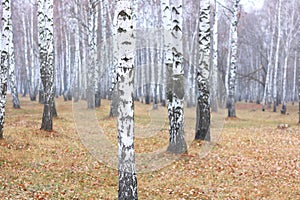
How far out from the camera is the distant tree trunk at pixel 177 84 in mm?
11219

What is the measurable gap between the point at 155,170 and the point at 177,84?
9.03 feet

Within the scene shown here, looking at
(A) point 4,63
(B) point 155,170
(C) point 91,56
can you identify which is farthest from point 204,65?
(C) point 91,56

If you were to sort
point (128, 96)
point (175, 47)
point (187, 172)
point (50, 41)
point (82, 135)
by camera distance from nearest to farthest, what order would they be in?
point (128, 96) < point (187, 172) < point (175, 47) < point (50, 41) < point (82, 135)

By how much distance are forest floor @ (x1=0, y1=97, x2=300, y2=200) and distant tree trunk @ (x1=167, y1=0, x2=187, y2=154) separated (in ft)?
2.45

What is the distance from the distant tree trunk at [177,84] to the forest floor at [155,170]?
75 cm

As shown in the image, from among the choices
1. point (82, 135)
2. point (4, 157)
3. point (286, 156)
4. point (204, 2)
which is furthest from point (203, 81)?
point (4, 157)

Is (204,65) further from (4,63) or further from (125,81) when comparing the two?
(125,81)

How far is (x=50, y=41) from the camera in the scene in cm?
1401

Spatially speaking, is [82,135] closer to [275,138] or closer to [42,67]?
[42,67]

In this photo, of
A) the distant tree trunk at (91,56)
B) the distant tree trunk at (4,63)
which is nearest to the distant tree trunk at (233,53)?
the distant tree trunk at (91,56)

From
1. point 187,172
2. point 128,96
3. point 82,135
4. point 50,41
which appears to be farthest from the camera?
point 82,135

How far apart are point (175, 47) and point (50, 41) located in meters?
5.44

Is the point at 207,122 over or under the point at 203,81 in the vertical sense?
under

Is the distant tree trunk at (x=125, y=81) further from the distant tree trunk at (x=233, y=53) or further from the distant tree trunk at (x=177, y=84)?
the distant tree trunk at (x=233, y=53)
